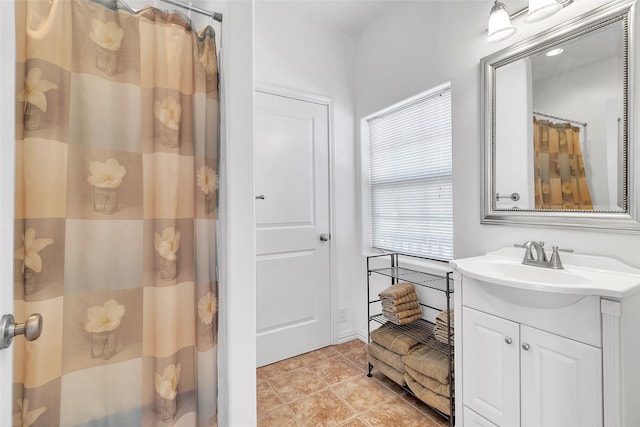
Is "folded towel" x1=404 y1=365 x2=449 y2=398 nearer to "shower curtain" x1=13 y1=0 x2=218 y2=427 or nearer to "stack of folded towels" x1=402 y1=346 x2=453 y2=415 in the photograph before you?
"stack of folded towels" x1=402 y1=346 x2=453 y2=415

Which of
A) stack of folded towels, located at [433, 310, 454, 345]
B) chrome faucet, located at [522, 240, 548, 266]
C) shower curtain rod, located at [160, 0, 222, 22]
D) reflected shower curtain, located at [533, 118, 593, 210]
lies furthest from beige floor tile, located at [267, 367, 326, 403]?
shower curtain rod, located at [160, 0, 222, 22]

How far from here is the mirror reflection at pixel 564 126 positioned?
1.21 m

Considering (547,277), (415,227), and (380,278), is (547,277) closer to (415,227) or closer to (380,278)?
(415,227)

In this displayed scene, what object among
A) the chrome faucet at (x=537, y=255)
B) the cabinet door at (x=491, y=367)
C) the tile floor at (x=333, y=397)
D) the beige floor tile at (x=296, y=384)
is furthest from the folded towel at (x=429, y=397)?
the chrome faucet at (x=537, y=255)

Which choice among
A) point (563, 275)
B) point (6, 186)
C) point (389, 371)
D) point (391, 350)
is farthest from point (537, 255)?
point (6, 186)

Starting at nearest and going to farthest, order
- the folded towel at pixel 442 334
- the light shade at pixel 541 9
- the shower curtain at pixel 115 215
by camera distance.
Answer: the shower curtain at pixel 115 215, the light shade at pixel 541 9, the folded towel at pixel 442 334

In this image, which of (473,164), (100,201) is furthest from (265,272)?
(473,164)

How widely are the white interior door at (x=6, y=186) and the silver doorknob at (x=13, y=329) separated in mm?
17

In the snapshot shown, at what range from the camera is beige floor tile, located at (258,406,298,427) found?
1.64 metres

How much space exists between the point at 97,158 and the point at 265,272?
143 centimetres

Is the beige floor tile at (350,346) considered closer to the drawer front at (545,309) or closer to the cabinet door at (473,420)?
the cabinet door at (473,420)

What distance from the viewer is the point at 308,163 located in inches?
96.9

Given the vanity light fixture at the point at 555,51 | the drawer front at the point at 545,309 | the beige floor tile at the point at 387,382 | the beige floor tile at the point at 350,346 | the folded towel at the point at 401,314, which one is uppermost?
the vanity light fixture at the point at 555,51

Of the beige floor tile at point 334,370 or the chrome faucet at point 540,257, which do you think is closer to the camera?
the chrome faucet at point 540,257
